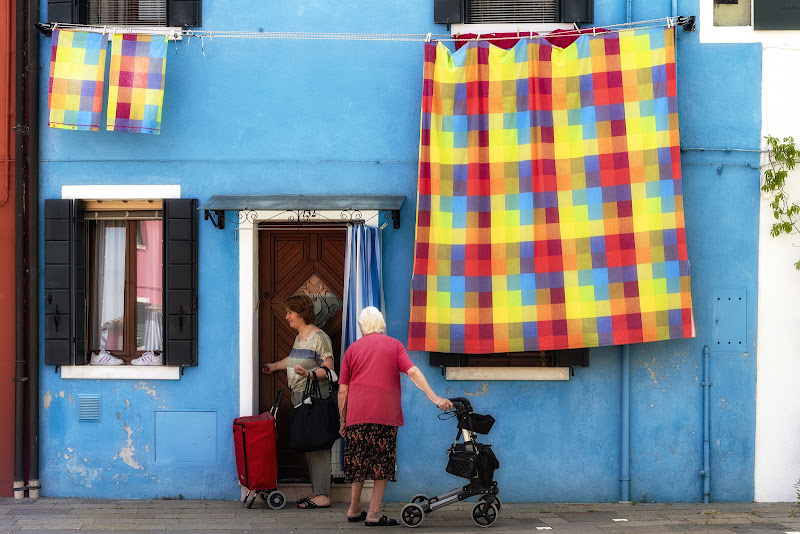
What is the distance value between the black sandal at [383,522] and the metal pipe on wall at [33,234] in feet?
10.4

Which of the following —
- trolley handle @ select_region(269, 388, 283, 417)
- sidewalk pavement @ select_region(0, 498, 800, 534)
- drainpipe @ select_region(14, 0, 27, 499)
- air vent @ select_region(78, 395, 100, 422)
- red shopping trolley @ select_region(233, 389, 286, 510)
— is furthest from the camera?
air vent @ select_region(78, 395, 100, 422)

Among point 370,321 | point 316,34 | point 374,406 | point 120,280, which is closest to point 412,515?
point 374,406

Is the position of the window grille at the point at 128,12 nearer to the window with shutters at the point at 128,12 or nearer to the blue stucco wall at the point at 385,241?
the window with shutters at the point at 128,12

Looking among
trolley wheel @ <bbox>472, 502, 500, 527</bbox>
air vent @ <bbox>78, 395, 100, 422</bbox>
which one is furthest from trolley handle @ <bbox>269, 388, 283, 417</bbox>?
trolley wheel @ <bbox>472, 502, 500, 527</bbox>

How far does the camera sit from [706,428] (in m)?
7.97

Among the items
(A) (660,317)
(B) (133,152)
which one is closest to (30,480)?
(B) (133,152)

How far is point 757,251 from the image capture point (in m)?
8.02

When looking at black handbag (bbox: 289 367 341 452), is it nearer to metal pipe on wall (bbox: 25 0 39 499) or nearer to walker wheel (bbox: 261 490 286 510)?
walker wheel (bbox: 261 490 286 510)

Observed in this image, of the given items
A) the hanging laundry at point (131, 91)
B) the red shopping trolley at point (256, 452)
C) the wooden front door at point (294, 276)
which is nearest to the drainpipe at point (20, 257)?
the hanging laundry at point (131, 91)

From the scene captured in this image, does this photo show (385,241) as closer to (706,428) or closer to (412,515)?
(412,515)

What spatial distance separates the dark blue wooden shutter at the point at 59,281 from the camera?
8.00 metres

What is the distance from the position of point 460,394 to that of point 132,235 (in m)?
3.37

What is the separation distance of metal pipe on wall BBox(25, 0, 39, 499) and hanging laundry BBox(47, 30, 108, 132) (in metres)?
0.29

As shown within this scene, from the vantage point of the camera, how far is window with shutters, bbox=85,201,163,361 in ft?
27.2
